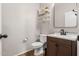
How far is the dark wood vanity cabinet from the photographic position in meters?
1.45

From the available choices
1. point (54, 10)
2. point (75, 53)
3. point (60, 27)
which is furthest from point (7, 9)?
point (75, 53)

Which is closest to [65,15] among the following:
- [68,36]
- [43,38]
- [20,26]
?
[68,36]

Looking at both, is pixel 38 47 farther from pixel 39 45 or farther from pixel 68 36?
pixel 68 36

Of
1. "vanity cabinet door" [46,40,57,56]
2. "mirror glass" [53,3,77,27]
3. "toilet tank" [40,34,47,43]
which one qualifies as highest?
"mirror glass" [53,3,77,27]

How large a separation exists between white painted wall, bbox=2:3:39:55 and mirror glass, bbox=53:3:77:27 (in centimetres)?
31

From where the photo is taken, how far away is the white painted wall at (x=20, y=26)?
155cm

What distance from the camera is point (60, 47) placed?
159 cm

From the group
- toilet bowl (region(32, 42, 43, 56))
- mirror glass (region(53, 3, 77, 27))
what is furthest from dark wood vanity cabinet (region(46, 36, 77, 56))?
mirror glass (region(53, 3, 77, 27))

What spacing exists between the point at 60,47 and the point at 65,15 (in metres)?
0.46

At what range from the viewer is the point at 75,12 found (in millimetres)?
1463

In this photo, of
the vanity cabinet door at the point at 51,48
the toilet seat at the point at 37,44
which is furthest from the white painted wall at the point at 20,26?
the vanity cabinet door at the point at 51,48

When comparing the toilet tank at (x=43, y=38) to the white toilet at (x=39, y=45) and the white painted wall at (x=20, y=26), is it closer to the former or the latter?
the white toilet at (x=39, y=45)

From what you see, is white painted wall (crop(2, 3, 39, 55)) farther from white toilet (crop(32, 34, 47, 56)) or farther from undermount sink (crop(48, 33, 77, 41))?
undermount sink (crop(48, 33, 77, 41))

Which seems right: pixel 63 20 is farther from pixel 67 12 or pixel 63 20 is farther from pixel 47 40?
pixel 47 40
